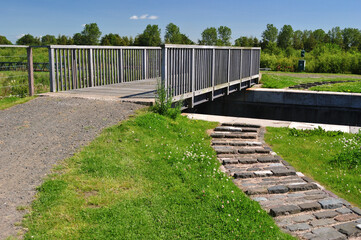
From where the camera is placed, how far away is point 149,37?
225 ft

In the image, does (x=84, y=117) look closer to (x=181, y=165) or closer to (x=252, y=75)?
(x=181, y=165)

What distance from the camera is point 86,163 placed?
243 inches

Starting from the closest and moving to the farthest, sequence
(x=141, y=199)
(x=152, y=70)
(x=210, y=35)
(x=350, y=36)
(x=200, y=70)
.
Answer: (x=141, y=199) < (x=200, y=70) < (x=152, y=70) < (x=210, y=35) < (x=350, y=36)

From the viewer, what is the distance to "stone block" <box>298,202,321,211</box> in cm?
537

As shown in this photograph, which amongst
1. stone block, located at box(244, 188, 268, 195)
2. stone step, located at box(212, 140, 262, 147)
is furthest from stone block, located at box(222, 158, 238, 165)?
stone block, located at box(244, 188, 268, 195)

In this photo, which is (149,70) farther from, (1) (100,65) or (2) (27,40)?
(2) (27,40)

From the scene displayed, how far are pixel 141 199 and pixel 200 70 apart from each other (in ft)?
25.0

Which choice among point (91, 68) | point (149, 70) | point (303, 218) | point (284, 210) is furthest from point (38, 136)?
point (149, 70)

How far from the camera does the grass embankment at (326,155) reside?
6.57 m

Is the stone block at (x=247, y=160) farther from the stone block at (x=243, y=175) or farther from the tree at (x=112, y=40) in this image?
the tree at (x=112, y=40)

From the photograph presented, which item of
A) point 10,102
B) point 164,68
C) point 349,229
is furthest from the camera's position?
point 10,102

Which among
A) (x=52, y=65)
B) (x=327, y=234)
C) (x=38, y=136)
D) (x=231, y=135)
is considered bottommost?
(x=327, y=234)

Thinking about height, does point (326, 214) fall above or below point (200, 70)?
below

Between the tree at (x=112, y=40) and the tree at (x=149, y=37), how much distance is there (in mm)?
3781
